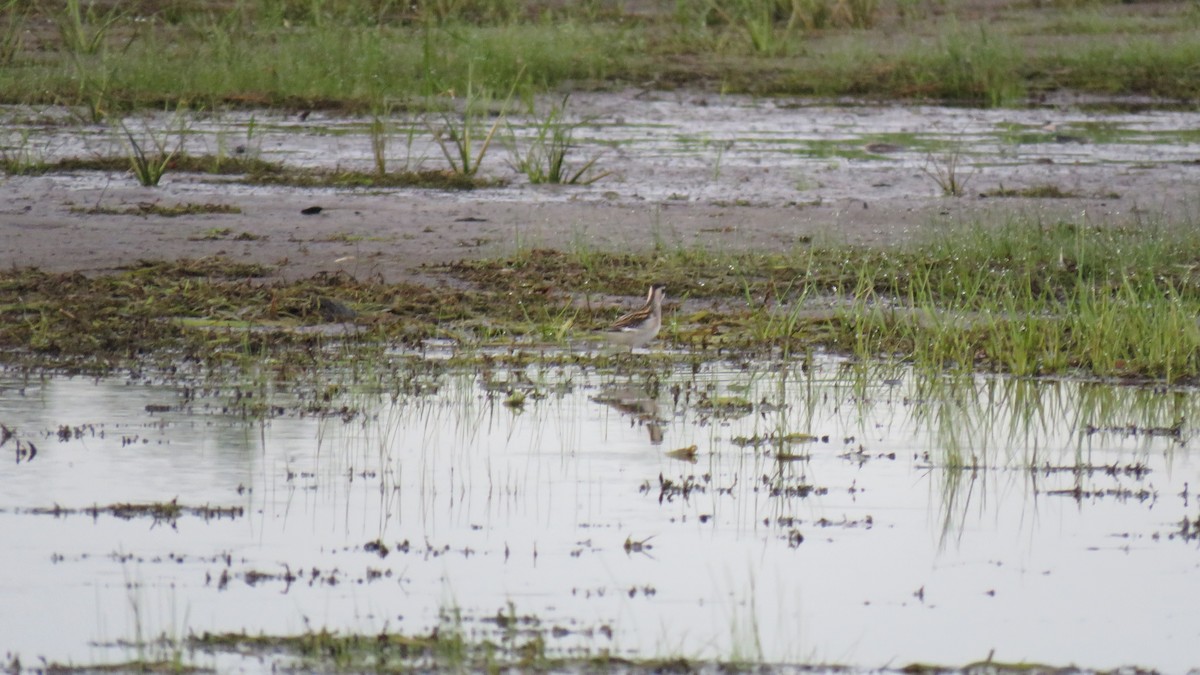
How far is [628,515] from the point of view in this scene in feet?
16.6

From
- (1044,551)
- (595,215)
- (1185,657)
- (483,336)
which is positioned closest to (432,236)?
(595,215)

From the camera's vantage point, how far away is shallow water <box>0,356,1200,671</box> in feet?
13.3

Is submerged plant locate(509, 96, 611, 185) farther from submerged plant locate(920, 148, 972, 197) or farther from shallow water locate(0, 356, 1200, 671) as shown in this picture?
shallow water locate(0, 356, 1200, 671)

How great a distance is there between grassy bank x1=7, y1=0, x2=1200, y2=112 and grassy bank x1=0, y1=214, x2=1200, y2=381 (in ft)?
19.4

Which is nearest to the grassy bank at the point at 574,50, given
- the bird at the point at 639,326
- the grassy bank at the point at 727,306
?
the grassy bank at the point at 727,306

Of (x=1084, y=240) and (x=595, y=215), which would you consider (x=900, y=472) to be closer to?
(x=1084, y=240)

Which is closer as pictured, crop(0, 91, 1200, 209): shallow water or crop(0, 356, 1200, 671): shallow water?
crop(0, 356, 1200, 671): shallow water

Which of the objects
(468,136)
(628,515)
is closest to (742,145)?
(468,136)

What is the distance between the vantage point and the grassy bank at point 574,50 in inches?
666

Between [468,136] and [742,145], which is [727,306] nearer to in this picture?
[468,136]

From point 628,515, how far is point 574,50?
52.2 ft

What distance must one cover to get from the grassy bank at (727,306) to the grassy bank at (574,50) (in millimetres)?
5915

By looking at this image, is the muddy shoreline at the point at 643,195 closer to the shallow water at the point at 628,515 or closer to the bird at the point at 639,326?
the bird at the point at 639,326

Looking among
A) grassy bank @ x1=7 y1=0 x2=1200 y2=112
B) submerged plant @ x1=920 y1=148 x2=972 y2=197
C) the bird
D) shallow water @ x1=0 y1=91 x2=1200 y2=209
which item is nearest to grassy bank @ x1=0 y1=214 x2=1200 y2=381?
the bird
